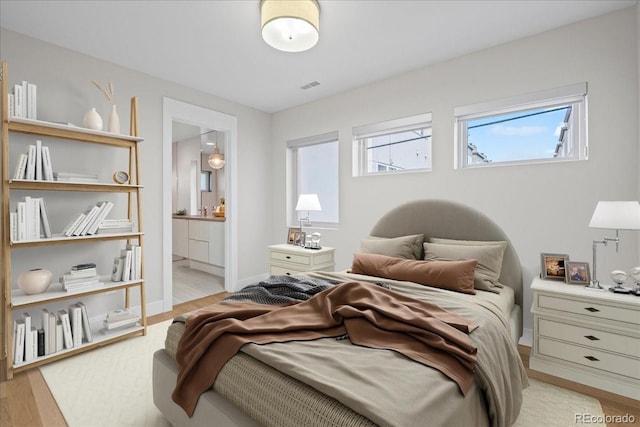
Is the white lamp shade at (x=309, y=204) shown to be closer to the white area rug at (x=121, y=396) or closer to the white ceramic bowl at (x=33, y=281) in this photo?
the white area rug at (x=121, y=396)

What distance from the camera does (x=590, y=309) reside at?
6.31ft

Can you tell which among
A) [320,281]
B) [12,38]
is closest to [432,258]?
[320,281]

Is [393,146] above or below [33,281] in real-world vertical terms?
above

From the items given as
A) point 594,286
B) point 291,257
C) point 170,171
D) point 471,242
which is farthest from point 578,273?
point 170,171

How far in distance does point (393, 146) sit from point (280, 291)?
2318 millimetres

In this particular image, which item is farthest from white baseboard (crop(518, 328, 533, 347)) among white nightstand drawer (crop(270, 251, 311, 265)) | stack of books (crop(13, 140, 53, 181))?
stack of books (crop(13, 140, 53, 181))

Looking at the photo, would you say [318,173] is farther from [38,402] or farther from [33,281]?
[38,402]

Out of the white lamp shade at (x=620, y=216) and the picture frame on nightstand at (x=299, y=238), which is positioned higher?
the white lamp shade at (x=620, y=216)

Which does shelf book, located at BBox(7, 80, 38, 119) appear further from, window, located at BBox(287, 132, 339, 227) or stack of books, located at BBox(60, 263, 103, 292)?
window, located at BBox(287, 132, 339, 227)

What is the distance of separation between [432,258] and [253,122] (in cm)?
314

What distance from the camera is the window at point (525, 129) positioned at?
2434 millimetres

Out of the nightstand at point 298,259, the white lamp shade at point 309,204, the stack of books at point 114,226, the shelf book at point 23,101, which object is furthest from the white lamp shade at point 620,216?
the shelf book at point 23,101

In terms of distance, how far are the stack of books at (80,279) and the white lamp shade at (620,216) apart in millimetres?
3645

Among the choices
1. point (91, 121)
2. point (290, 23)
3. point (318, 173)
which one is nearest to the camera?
point (290, 23)
